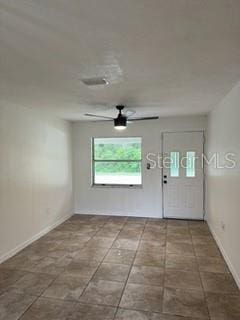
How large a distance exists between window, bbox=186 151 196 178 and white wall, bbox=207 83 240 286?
1.10 metres

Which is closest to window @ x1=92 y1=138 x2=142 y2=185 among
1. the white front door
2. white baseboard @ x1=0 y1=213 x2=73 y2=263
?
the white front door

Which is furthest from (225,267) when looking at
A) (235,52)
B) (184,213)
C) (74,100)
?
(74,100)

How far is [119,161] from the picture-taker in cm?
591

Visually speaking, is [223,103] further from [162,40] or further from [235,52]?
[162,40]

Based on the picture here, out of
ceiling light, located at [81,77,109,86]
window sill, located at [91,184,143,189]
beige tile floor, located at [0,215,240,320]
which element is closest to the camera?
beige tile floor, located at [0,215,240,320]

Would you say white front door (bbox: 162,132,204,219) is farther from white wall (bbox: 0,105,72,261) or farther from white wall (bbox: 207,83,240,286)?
white wall (bbox: 0,105,72,261)

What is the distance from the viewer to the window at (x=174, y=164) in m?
5.53

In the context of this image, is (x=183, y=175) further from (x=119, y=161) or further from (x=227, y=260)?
(x=227, y=260)


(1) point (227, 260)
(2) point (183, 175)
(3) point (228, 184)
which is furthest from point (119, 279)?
(2) point (183, 175)

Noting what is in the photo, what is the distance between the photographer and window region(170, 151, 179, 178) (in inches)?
218

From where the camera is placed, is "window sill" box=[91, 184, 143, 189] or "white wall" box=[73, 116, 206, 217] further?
"window sill" box=[91, 184, 143, 189]

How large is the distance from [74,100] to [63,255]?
241cm

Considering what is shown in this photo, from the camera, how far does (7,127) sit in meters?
3.59

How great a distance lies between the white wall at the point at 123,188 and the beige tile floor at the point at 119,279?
46.9 inches
